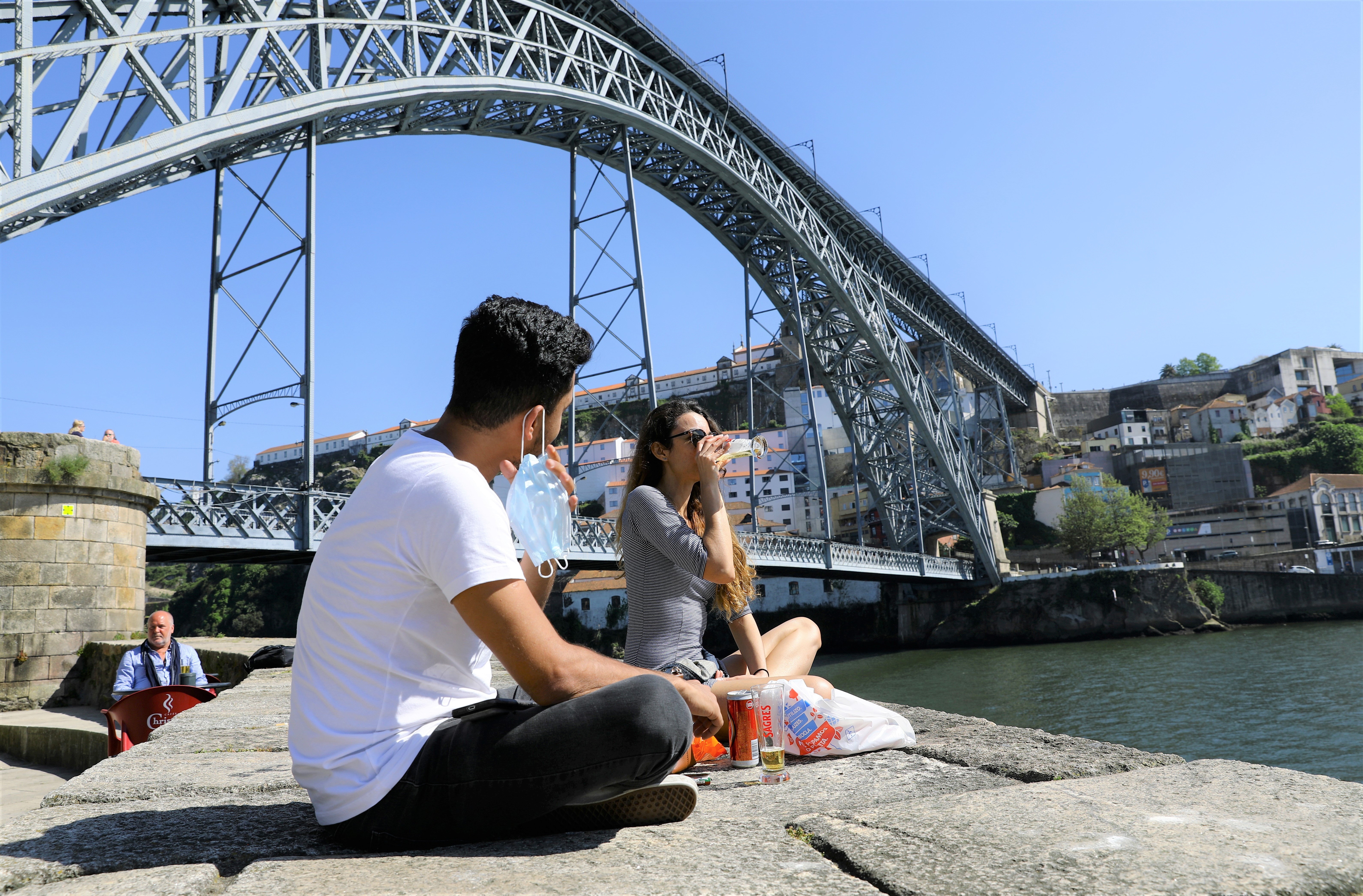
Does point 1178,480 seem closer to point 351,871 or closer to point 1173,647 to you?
point 1173,647

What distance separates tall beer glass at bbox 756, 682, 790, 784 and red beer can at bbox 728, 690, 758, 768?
0.02m

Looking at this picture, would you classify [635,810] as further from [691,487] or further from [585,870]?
[691,487]

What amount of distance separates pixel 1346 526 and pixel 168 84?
4542 cm

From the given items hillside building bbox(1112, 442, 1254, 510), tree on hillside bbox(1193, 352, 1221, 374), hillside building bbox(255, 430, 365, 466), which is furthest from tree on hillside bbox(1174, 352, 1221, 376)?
hillside building bbox(255, 430, 365, 466)

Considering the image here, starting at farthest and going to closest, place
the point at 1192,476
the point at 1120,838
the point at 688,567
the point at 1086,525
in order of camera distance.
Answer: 1. the point at 1192,476
2. the point at 1086,525
3. the point at 688,567
4. the point at 1120,838

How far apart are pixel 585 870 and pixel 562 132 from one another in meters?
15.6

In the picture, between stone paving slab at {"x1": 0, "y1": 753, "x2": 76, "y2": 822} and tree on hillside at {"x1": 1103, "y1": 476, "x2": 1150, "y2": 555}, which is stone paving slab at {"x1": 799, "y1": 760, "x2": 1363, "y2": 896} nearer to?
stone paving slab at {"x1": 0, "y1": 753, "x2": 76, "y2": 822}

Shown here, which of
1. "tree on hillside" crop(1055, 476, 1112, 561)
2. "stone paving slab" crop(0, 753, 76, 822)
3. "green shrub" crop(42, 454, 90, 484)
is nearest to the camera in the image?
"stone paving slab" crop(0, 753, 76, 822)

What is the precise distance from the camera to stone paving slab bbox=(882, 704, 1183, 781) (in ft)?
6.55

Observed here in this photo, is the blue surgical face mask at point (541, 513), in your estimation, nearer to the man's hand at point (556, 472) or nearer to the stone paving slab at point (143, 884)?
the man's hand at point (556, 472)

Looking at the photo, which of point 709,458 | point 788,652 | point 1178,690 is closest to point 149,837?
point 709,458

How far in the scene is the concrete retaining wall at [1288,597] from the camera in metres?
27.8

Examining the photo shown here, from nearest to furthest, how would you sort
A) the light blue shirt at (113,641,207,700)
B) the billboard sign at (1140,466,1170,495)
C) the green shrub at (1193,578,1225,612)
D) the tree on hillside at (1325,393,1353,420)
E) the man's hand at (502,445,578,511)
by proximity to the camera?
1. the man's hand at (502,445,578,511)
2. the light blue shirt at (113,641,207,700)
3. the green shrub at (1193,578,1225,612)
4. the billboard sign at (1140,466,1170,495)
5. the tree on hillside at (1325,393,1353,420)

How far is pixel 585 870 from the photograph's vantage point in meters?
1.22
